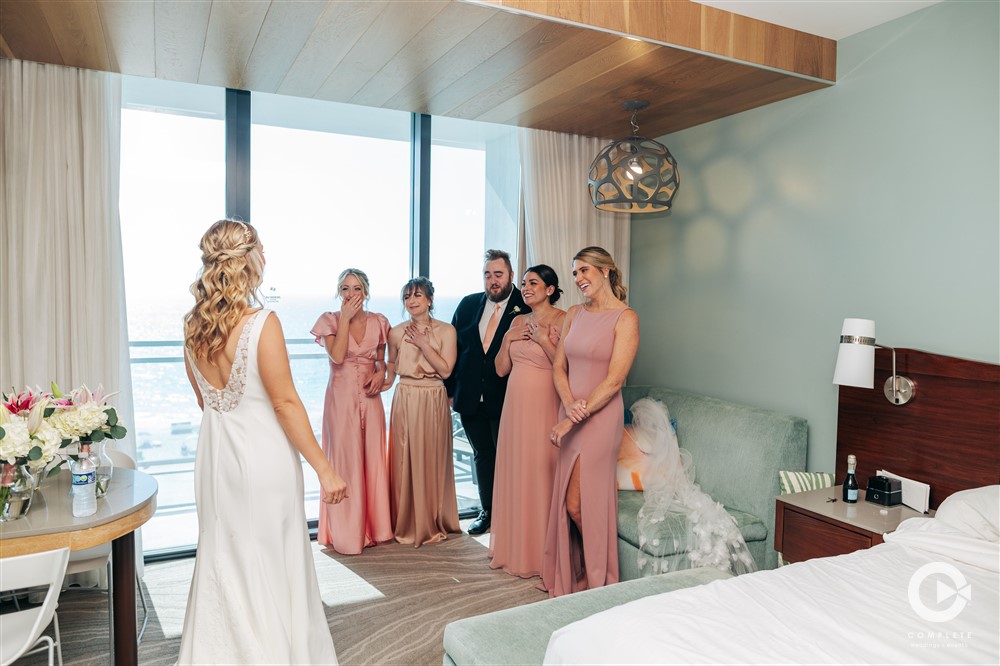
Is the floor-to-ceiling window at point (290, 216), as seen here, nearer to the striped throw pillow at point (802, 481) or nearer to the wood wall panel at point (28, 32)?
the wood wall panel at point (28, 32)

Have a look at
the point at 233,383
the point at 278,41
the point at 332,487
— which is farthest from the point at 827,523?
the point at 278,41

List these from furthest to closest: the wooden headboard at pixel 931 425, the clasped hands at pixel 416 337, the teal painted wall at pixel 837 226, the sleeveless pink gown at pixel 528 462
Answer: the clasped hands at pixel 416 337 < the sleeveless pink gown at pixel 528 462 < the teal painted wall at pixel 837 226 < the wooden headboard at pixel 931 425

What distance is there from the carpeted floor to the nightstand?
1.20m

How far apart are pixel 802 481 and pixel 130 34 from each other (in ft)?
12.2

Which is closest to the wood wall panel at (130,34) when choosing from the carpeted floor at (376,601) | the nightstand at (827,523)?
the carpeted floor at (376,601)

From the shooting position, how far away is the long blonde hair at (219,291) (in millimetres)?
2266

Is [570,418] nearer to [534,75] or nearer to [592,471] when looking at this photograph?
[592,471]

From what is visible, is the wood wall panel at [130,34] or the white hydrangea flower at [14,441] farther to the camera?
the wood wall panel at [130,34]

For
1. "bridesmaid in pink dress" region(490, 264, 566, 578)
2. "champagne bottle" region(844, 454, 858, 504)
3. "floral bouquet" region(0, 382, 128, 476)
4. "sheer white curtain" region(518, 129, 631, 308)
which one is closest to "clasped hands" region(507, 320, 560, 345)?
"bridesmaid in pink dress" region(490, 264, 566, 578)

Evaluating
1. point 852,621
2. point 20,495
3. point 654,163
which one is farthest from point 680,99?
point 20,495

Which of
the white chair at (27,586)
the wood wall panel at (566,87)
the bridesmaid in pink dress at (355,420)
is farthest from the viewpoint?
the bridesmaid in pink dress at (355,420)

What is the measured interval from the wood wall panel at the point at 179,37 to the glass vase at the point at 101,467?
1693 mm

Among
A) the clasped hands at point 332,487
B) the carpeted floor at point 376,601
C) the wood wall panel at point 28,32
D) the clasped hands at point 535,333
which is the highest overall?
the wood wall panel at point 28,32

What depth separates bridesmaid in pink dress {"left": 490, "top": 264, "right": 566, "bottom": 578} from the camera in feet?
11.9
